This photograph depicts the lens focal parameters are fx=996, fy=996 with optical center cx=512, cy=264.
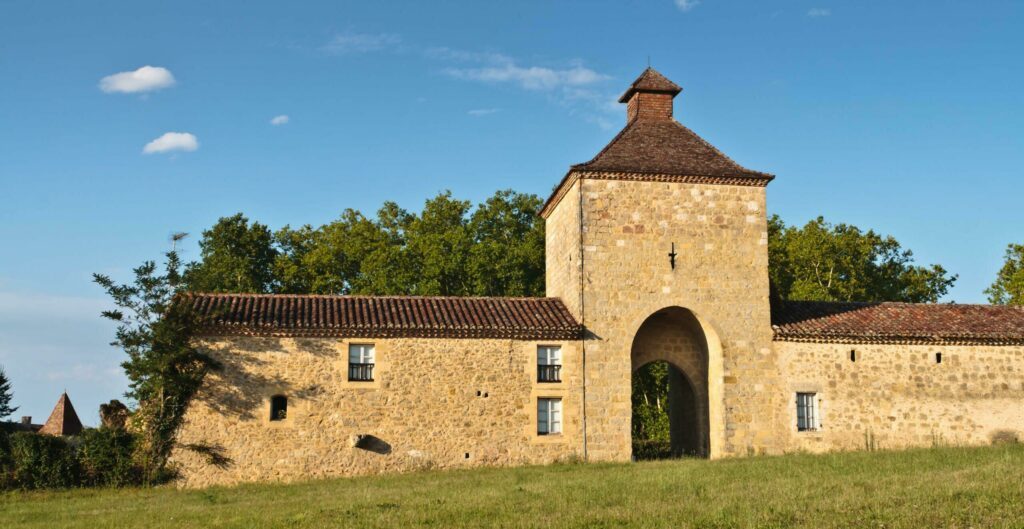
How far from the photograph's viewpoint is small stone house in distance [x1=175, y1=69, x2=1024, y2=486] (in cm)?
2425

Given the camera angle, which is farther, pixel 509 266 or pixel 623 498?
pixel 509 266

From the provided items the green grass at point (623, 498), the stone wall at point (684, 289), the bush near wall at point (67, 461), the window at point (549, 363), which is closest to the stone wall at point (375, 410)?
the window at point (549, 363)

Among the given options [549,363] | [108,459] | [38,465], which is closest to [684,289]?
[549,363]

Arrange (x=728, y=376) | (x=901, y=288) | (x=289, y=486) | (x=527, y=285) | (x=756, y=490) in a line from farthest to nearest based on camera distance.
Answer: (x=901, y=288) < (x=527, y=285) < (x=728, y=376) < (x=289, y=486) < (x=756, y=490)

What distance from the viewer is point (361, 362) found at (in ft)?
81.1

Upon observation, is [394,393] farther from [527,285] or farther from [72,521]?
[527,285]

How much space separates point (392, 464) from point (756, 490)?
9.90 m

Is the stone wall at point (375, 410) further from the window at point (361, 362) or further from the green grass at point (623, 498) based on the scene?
the green grass at point (623, 498)

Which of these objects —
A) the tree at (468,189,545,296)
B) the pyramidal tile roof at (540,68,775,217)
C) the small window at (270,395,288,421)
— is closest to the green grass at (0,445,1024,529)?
the small window at (270,395,288,421)

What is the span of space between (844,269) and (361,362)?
29.8m

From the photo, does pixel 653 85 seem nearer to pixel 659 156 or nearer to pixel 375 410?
pixel 659 156

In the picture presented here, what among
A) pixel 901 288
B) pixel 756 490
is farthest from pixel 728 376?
pixel 901 288

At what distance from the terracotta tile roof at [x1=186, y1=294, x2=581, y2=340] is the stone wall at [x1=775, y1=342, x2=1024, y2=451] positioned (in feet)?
20.9

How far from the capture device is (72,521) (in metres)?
18.3
